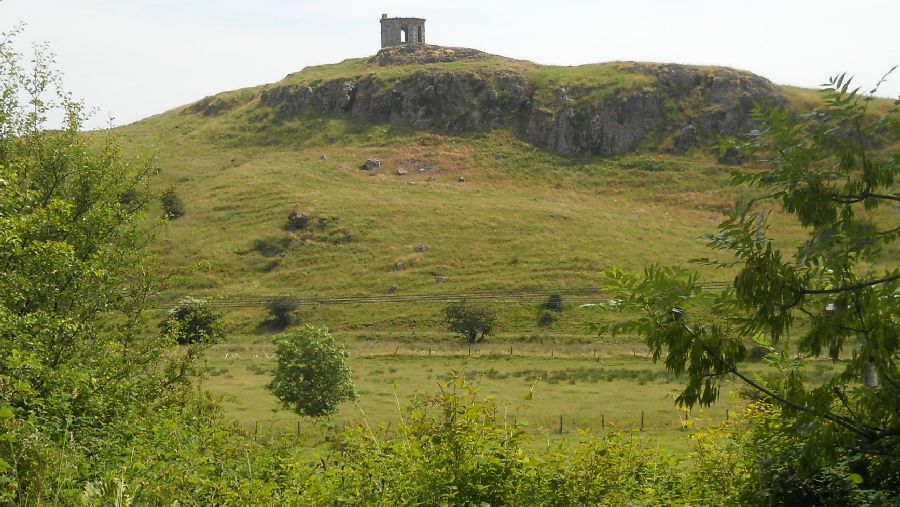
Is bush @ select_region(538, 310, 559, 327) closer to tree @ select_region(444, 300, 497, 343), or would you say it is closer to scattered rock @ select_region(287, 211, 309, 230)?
tree @ select_region(444, 300, 497, 343)

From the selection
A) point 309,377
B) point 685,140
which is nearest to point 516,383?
point 309,377

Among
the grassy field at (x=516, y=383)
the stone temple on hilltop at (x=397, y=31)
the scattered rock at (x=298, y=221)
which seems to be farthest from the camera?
the stone temple on hilltop at (x=397, y=31)

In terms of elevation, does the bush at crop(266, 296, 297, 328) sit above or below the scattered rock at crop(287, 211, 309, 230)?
below

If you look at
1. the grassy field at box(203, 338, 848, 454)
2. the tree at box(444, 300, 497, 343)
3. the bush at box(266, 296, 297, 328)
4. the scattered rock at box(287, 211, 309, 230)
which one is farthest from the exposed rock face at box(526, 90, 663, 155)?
the grassy field at box(203, 338, 848, 454)

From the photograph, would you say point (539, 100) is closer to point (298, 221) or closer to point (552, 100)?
point (552, 100)

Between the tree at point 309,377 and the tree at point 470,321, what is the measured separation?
1224 inches

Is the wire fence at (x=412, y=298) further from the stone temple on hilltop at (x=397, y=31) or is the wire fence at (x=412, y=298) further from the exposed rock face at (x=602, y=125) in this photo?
the stone temple on hilltop at (x=397, y=31)

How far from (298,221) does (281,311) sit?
87.0 feet

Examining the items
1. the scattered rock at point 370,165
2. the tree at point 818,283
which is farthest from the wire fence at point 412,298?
the tree at point 818,283

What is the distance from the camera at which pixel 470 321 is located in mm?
65812

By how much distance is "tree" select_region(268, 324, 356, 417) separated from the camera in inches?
1312

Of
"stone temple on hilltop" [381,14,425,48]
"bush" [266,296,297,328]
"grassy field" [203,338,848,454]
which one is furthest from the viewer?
"stone temple on hilltop" [381,14,425,48]

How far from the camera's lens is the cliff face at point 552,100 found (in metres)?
127

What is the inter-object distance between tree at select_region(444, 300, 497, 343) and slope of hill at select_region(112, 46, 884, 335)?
9.69 feet
